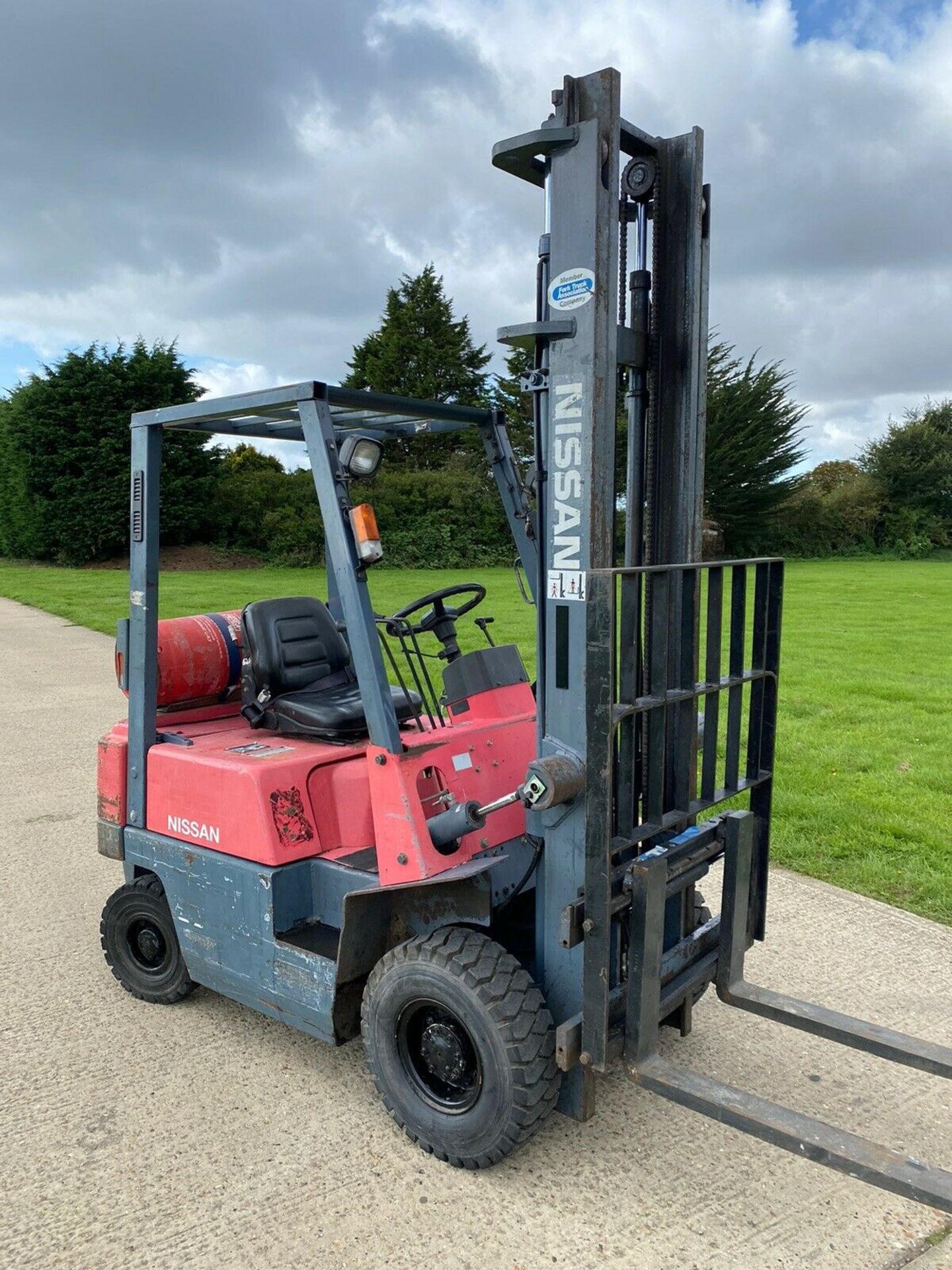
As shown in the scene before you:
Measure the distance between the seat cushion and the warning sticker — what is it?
0.37 ft

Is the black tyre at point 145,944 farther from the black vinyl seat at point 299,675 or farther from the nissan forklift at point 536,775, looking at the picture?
the black vinyl seat at point 299,675

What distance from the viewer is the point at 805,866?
5590 millimetres

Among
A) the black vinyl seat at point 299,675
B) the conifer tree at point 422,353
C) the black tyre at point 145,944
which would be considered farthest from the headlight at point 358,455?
the conifer tree at point 422,353

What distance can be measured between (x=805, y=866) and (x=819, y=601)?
1559cm

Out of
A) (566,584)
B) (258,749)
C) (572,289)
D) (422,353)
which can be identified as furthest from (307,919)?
(422,353)

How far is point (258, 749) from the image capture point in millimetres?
3703

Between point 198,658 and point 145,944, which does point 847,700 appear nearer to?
point 198,658

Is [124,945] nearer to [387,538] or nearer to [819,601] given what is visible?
[819,601]

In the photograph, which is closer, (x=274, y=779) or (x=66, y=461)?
(x=274, y=779)

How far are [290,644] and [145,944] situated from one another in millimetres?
1352

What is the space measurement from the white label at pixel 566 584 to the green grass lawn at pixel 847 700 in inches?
126

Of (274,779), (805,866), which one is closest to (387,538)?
(805,866)

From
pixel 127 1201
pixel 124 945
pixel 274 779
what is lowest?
pixel 127 1201

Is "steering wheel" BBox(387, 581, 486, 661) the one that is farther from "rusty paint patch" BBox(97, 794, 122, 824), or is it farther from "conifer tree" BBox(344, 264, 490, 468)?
"conifer tree" BBox(344, 264, 490, 468)
